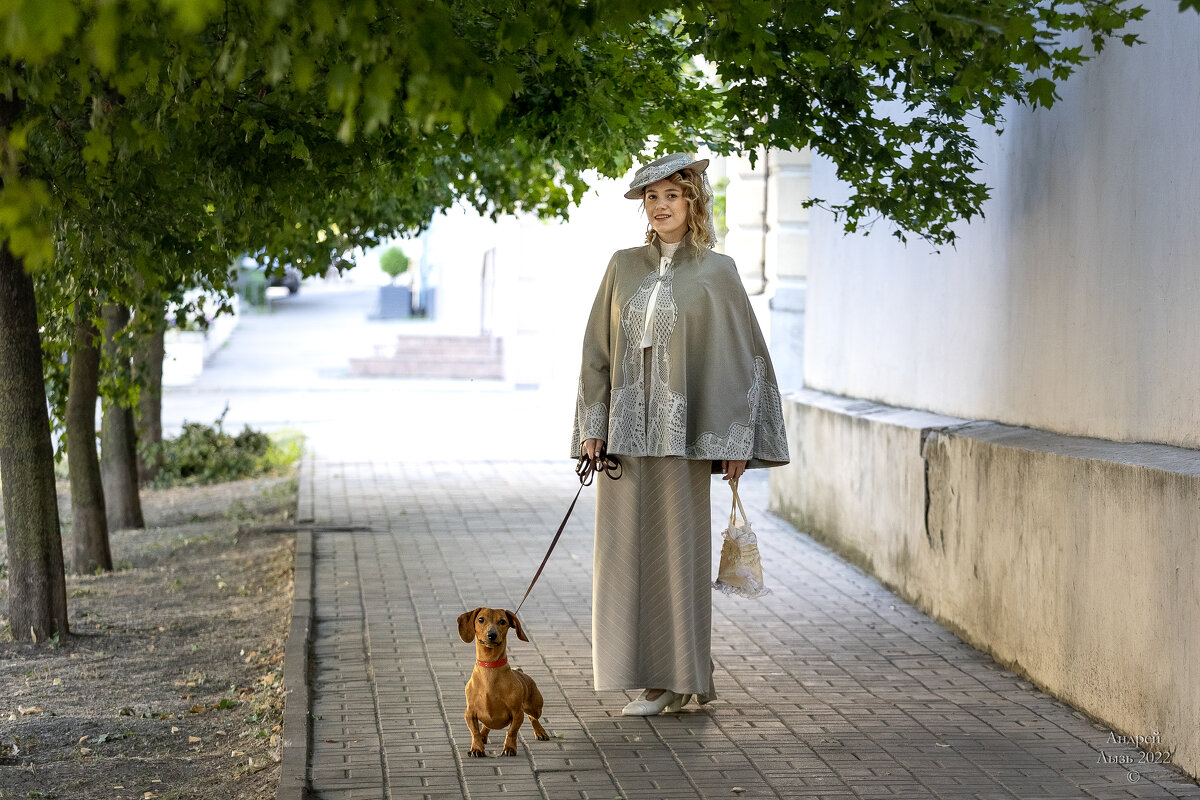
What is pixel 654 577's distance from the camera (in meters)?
5.57

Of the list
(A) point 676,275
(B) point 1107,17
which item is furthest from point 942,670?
(B) point 1107,17

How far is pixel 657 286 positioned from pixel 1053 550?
211 centimetres

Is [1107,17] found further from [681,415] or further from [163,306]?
[163,306]

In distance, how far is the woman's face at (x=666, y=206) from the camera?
5.51 meters

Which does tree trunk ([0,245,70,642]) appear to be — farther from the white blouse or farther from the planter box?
the planter box

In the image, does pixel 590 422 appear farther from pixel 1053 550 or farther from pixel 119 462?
pixel 119 462

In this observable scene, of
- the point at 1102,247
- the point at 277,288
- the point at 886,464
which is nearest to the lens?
the point at 1102,247

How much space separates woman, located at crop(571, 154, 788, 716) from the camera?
17.9 feet

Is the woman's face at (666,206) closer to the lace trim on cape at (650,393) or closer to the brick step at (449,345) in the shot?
the lace trim on cape at (650,393)

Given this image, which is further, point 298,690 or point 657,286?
point 298,690

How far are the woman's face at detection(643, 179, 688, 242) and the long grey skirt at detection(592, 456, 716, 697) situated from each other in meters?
0.93

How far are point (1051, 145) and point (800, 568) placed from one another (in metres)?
3.76

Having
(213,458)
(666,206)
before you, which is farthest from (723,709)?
(213,458)

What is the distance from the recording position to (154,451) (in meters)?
14.7
